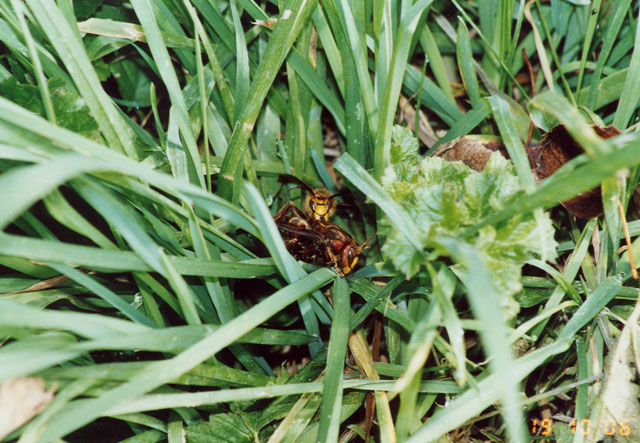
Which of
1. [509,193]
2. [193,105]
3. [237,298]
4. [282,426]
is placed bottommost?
[282,426]

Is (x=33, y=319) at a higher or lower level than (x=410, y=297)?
higher

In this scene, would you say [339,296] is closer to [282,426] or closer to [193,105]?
[282,426]

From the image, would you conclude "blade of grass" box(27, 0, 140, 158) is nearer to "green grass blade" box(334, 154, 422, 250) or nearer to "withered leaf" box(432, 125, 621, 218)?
"green grass blade" box(334, 154, 422, 250)

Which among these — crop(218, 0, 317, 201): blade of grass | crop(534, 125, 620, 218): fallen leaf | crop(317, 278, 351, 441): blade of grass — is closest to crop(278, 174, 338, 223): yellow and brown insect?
crop(218, 0, 317, 201): blade of grass

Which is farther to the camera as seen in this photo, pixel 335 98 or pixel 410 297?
pixel 335 98

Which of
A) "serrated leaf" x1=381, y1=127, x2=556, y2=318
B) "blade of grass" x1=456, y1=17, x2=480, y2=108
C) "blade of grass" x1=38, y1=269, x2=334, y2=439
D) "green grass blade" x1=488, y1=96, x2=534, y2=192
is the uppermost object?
"blade of grass" x1=456, y1=17, x2=480, y2=108

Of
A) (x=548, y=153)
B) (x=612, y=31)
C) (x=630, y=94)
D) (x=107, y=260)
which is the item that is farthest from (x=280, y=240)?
(x=612, y=31)

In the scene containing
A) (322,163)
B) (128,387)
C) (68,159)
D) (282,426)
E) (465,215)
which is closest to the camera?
(68,159)

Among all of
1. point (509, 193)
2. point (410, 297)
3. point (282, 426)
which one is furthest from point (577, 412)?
point (282, 426)

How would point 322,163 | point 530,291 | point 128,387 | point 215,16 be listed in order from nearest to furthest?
point 128,387
point 530,291
point 215,16
point 322,163
